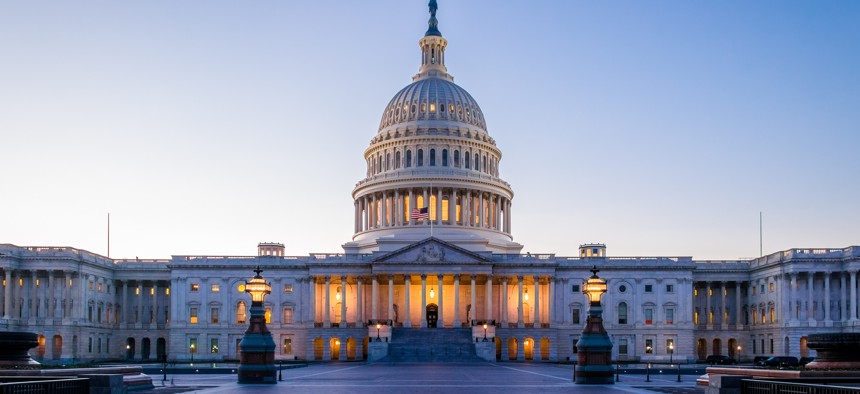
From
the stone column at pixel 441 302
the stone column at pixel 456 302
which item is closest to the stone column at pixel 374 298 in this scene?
the stone column at pixel 441 302

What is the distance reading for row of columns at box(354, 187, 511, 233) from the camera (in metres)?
A: 144

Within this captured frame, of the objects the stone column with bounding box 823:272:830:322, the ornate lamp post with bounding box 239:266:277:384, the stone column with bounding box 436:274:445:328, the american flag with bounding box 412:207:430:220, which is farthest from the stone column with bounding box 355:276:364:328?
the ornate lamp post with bounding box 239:266:277:384

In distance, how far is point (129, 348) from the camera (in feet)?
442

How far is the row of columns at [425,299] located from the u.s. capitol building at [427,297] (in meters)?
0.24

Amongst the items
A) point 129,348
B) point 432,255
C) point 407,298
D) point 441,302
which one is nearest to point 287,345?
point 407,298

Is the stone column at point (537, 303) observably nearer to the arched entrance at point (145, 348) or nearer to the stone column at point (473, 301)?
the stone column at point (473, 301)

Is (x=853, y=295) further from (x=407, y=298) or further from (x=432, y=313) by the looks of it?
(x=407, y=298)

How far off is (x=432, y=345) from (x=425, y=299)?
13.7 m

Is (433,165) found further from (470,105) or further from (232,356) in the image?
(232,356)

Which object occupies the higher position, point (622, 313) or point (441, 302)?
point (441, 302)

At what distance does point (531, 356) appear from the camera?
12550 centimetres

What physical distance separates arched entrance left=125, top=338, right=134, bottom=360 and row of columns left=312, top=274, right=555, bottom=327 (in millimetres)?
26167

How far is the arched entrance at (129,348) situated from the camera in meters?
134

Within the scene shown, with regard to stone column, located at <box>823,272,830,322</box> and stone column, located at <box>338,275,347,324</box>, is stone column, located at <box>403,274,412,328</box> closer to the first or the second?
stone column, located at <box>338,275,347,324</box>
